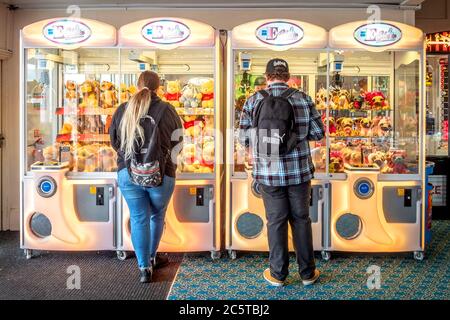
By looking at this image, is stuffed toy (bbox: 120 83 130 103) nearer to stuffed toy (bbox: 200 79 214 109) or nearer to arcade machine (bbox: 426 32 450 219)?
stuffed toy (bbox: 200 79 214 109)

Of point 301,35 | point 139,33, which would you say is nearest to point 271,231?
point 301,35

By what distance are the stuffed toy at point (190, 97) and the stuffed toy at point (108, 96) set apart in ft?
1.98

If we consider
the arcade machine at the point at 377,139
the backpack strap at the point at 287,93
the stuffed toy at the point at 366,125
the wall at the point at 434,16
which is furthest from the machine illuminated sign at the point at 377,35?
the wall at the point at 434,16

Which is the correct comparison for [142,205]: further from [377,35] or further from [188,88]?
[377,35]

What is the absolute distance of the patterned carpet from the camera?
3400 millimetres

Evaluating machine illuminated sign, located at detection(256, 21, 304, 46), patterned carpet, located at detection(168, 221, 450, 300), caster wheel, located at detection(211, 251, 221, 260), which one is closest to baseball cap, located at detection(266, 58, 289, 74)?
machine illuminated sign, located at detection(256, 21, 304, 46)

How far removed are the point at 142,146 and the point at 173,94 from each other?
1.10 m

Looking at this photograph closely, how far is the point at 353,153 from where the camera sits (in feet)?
14.6

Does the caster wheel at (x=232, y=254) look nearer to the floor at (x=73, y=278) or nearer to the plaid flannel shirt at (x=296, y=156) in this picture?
the floor at (x=73, y=278)

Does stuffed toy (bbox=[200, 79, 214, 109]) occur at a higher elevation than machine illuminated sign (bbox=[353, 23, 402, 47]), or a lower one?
lower

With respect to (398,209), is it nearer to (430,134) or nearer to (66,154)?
(430,134)

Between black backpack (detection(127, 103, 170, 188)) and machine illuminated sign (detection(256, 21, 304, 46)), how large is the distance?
1.15 m

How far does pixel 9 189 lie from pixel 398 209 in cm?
392

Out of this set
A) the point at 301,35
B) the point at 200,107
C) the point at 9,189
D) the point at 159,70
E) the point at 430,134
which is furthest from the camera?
the point at 430,134
